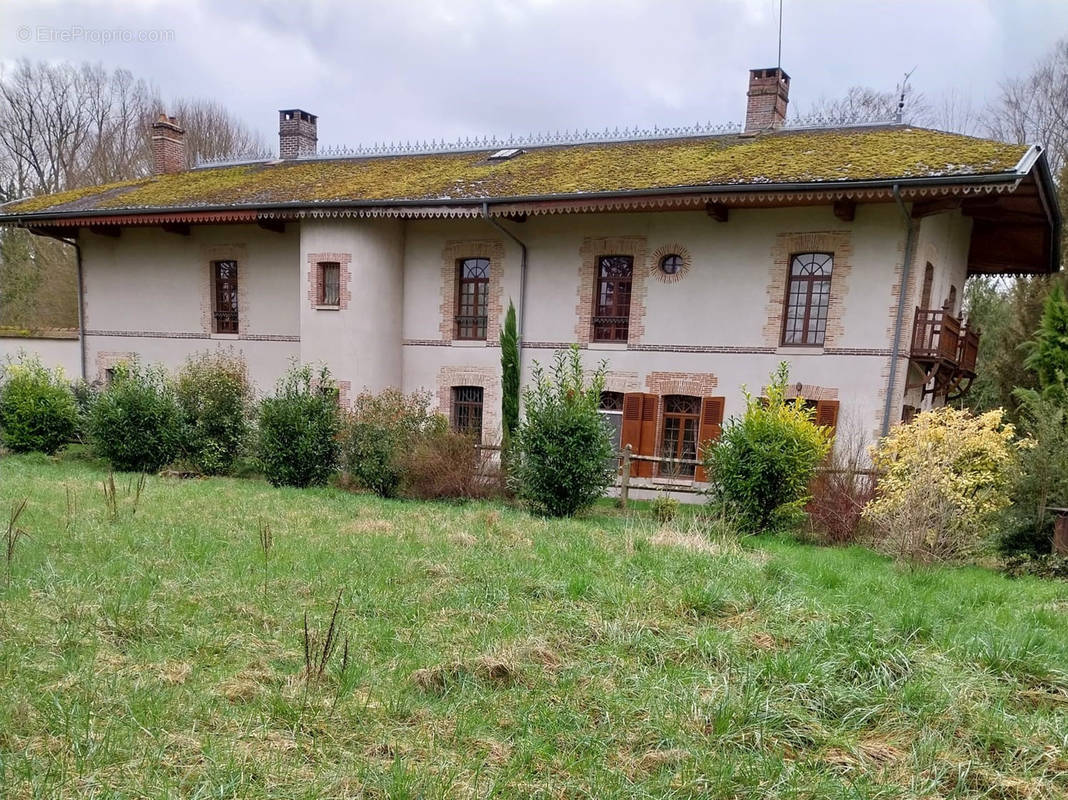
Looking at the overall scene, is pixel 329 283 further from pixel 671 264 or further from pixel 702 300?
pixel 702 300

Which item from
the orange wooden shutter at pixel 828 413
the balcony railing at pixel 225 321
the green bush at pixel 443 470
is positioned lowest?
the green bush at pixel 443 470

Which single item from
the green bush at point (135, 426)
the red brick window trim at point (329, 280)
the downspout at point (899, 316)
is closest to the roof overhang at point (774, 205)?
the downspout at point (899, 316)

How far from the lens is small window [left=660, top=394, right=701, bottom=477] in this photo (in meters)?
14.4

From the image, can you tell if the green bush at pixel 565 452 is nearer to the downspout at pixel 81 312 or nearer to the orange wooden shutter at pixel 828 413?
the orange wooden shutter at pixel 828 413

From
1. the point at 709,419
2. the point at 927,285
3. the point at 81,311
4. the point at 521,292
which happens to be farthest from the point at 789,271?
the point at 81,311

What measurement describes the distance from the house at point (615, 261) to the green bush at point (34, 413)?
3.79 meters

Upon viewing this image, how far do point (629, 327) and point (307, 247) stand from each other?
7848 millimetres

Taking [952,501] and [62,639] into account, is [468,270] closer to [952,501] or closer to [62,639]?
[952,501]

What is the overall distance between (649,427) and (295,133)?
14.5 metres

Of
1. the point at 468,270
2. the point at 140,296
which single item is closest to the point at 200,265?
the point at 140,296

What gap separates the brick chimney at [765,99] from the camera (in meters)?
15.7

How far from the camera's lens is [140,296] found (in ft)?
60.9

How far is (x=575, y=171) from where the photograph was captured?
49.1ft

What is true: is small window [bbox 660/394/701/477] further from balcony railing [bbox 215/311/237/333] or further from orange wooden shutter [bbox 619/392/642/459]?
balcony railing [bbox 215/311/237/333]
